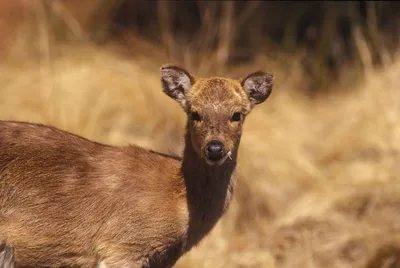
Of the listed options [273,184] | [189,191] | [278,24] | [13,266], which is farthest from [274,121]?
[13,266]

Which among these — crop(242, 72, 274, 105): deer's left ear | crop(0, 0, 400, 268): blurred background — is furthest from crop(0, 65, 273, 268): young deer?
crop(0, 0, 400, 268): blurred background

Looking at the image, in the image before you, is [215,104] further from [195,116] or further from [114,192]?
[114,192]

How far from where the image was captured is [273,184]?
11102 millimetres

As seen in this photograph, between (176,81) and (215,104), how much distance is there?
58cm

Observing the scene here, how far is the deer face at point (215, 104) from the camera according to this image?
6.97 m

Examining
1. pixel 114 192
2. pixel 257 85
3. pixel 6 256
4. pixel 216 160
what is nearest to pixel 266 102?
pixel 257 85

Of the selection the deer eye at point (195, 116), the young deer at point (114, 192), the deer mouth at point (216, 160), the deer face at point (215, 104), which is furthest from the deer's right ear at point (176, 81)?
the deer mouth at point (216, 160)

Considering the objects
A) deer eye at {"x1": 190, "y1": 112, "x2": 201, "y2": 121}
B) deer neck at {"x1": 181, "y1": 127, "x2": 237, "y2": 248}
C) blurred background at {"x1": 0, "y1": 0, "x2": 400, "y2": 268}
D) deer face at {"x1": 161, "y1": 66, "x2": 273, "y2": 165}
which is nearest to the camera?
deer face at {"x1": 161, "y1": 66, "x2": 273, "y2": 165}

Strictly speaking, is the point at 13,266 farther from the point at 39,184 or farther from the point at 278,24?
Result: the point at 278,24

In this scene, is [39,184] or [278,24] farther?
[278,24]

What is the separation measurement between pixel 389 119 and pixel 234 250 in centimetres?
267

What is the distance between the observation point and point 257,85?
7.59m

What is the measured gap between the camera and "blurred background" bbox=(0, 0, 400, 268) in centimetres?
1017

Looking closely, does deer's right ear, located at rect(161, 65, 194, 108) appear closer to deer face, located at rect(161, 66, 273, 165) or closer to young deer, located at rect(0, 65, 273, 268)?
deer face, located at rect(161, 66, 273, 165)
